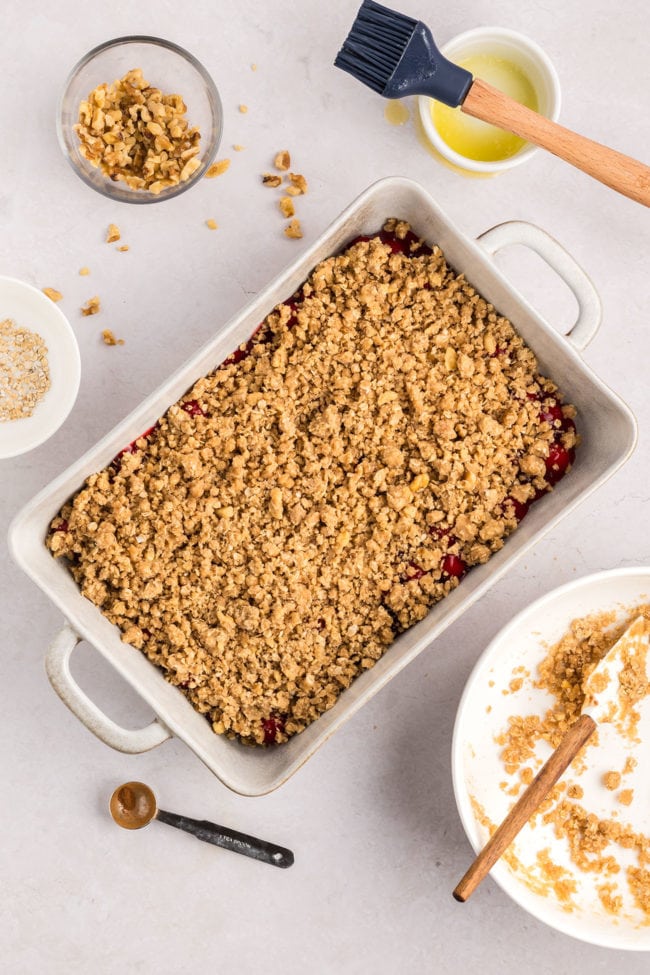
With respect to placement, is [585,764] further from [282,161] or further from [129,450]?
[282,161]

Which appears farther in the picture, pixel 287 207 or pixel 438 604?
pixel 287 207

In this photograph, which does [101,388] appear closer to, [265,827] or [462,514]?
[462,514]

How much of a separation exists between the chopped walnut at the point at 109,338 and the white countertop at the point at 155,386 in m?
0.02

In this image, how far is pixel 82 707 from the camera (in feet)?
4.72

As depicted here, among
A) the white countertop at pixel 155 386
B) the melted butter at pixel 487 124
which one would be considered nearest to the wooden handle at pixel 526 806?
the white countertop at pixel 155 386

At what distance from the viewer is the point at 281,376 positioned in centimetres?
150

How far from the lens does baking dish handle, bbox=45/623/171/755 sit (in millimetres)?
1433

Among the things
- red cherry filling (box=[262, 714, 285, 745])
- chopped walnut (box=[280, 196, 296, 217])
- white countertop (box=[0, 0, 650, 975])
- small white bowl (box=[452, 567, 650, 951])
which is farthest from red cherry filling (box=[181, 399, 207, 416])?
small white bowl (box=[452, 567, 650, 951])

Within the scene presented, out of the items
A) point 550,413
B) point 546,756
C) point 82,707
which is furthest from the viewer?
point 546,756

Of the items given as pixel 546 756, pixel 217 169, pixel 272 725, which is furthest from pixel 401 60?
pixel 546 756

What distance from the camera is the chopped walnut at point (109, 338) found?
167cm

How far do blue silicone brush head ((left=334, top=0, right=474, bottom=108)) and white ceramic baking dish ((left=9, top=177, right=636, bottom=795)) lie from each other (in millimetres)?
205

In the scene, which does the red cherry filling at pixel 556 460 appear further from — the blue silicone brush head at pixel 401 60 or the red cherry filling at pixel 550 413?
the blue silicone brush head at pixel 401 60

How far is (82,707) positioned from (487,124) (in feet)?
4.26
